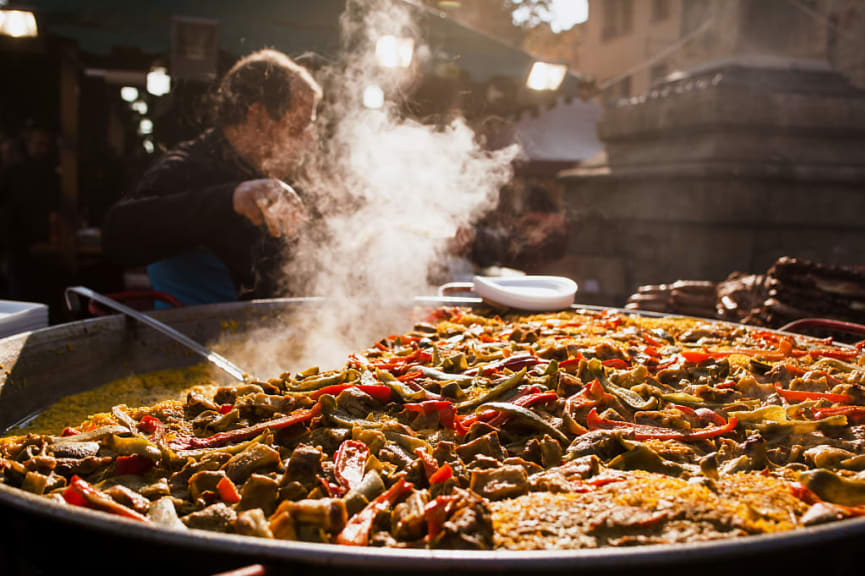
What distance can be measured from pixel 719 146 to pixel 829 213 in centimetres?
130

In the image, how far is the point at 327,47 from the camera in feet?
23.7

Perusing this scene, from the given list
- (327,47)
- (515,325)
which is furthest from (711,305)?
(327,47)

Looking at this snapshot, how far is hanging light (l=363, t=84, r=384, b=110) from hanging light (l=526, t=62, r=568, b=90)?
2.66 meters

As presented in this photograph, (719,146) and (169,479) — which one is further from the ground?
(719,146)

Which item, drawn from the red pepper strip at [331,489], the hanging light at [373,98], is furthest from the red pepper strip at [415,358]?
the hanging light at [373,98]

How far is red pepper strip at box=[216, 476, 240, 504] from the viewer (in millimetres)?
1510

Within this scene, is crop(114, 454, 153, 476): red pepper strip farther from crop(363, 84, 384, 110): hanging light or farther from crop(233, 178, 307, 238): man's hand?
A: crop(363, 84, 384, 110): hanging light

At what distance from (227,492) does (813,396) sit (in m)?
1.83

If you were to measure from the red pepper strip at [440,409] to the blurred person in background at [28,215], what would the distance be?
7.53 m

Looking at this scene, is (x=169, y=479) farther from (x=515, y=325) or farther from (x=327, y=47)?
(x=327, y=47)

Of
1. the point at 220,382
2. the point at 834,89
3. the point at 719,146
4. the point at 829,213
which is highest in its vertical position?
the point at 834,89

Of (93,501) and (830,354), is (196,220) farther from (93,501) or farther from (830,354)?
(830,354)

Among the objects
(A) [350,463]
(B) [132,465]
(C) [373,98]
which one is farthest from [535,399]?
(C) [373,98]

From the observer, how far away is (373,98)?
623cm
